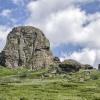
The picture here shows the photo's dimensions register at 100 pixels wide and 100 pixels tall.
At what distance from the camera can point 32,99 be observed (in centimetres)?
6756

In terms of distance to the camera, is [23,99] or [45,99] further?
[45,99]

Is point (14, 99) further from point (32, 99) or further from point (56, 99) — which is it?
point (56, 99)

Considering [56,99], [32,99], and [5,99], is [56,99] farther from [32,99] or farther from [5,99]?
[5,99]

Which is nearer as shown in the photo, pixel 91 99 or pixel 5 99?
pixel 5 99

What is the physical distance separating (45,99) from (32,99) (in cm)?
345

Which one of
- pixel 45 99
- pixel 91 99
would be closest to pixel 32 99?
pixel 45 99

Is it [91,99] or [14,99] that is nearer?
[14,99]

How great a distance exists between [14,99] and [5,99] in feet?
6.19

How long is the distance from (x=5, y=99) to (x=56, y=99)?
10907 mm

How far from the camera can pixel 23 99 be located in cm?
6372

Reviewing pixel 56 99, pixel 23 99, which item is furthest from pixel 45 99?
pixel 23 99

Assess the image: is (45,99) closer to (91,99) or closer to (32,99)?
(32,99)

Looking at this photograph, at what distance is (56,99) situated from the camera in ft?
227

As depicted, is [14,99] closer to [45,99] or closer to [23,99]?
[23,99]
